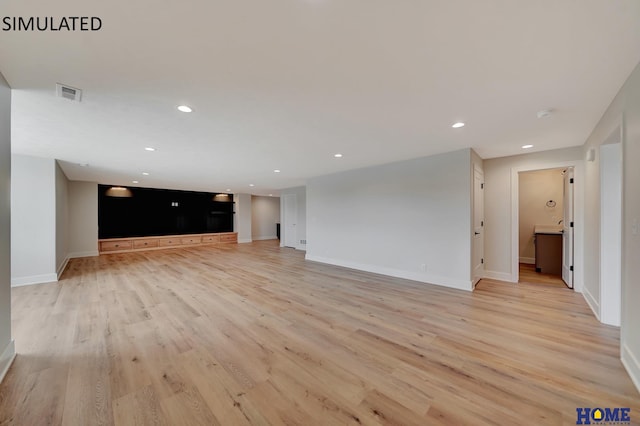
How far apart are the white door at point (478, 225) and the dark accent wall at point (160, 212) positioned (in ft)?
32.6

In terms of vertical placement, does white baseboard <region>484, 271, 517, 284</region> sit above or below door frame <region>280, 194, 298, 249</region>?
below

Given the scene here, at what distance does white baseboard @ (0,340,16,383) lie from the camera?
186cm

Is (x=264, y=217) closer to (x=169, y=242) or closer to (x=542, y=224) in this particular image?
(x=169, y=242)

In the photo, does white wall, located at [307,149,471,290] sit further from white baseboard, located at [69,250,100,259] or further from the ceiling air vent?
white baseboard, located at [69,250,100,259]

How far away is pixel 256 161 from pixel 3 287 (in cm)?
357

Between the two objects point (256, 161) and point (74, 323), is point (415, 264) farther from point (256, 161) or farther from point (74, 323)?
point (74, 323)

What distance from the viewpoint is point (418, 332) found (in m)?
2.57

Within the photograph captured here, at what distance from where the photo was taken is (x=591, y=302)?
3.21 metres

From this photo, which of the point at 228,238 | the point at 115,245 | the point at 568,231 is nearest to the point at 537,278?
the point at 568,231

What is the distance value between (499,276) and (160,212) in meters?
11.1

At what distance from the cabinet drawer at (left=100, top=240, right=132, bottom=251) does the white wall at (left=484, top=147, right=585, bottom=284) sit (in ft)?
36.4

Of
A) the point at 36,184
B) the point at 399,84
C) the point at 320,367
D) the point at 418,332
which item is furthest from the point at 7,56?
the point at 36,184

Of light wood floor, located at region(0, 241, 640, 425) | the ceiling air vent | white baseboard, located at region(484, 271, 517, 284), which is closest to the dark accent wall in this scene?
light wood floor, located at region(0, 241, 640, 425)

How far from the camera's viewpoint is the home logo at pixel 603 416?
148cm
